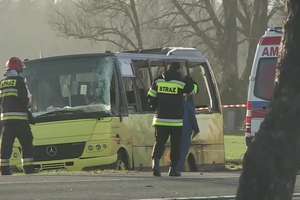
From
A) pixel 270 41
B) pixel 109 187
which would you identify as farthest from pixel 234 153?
pixel 109 187

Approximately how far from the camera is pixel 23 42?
8388 cm

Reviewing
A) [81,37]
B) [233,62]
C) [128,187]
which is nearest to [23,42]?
[81,37]

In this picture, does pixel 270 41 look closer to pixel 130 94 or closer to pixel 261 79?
pixel 261 79

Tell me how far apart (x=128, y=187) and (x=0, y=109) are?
3963 millimetres

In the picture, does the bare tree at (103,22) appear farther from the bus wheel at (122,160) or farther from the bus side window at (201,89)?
the bus wheel at (122,160)

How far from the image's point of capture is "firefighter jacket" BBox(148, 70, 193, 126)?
11.6 meters

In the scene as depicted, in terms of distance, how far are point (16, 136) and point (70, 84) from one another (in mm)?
1566

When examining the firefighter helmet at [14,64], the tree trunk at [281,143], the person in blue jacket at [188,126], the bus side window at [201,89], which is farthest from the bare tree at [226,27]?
the tree trunk at [281,143]

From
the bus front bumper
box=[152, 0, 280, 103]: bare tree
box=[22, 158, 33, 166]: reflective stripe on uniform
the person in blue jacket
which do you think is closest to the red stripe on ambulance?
the person in blue jacket

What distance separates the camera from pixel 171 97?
11.6m

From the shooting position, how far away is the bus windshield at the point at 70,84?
44.3 ft

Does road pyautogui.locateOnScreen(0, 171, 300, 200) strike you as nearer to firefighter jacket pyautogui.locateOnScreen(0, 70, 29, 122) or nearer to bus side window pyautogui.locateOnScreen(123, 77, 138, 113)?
firefighter jacket pyautogui.locateOnScreen(0, 70, 29, 122)

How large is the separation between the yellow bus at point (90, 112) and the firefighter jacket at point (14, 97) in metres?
1.02

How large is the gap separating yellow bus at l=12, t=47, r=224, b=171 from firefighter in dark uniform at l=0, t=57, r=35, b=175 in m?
0.96
